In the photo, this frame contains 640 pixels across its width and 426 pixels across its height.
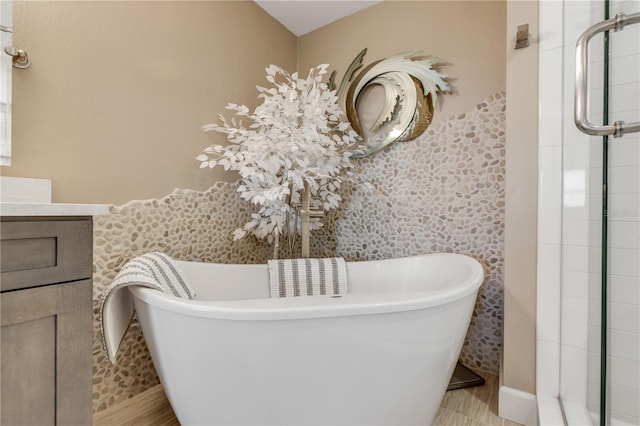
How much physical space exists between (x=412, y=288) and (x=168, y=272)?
48.8 inches

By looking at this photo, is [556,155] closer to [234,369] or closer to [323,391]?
[323,391]

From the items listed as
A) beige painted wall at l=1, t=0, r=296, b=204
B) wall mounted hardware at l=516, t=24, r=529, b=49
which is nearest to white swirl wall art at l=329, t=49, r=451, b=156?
wall mounted hardware at l=516, t=24, r=529, b=49

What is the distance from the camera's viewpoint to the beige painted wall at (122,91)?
1.22m

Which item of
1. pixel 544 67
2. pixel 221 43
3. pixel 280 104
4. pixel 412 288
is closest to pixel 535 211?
pixel 544 67

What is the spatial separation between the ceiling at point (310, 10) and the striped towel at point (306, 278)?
179cm

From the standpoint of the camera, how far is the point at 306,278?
5.67 ft

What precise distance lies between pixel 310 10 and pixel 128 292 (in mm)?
2168

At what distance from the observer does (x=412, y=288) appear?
1741 millimetres

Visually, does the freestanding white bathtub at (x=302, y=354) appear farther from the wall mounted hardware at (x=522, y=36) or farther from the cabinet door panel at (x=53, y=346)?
the wall mounted hardware at (x=522, y=36)

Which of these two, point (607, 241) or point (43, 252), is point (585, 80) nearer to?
point (607, 241)

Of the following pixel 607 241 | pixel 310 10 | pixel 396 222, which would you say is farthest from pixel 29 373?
pixel 310 10

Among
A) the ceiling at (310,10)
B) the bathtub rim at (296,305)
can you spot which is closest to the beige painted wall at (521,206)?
the bathtub rim at (296,305)

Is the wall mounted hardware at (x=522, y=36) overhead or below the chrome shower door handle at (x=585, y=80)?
overhead

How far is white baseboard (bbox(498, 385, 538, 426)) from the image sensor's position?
128 cm
